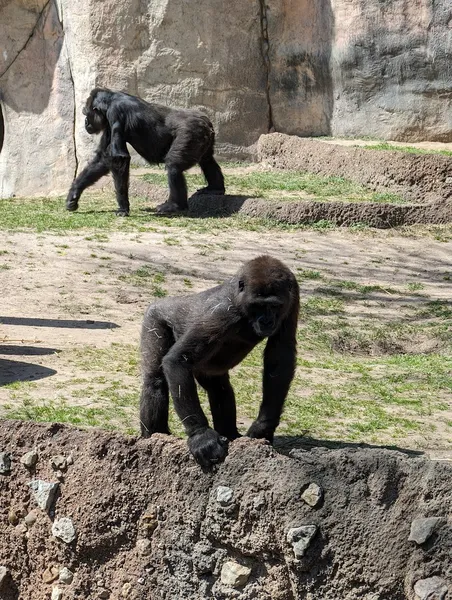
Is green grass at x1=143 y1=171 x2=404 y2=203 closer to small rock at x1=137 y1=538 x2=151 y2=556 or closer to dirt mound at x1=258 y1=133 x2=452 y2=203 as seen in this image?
dirt mound at x1=258 y1=133 x2=452 y2=203

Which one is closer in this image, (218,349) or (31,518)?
(218,349)

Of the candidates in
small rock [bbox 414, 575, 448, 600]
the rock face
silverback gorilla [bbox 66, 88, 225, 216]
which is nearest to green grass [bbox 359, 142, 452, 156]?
the rock face

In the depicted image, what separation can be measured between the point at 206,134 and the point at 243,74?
4.55 metres

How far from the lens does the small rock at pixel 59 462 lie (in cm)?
542

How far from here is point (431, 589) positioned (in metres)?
4.49

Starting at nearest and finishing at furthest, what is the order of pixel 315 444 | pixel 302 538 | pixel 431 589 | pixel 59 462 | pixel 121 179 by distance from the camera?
pixel 431 589 < pixel 302 538 < pixel 59 462 < pixel 315 444 < pixel 121 179

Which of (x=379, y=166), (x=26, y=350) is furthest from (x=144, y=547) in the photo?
(x=379, y=166)

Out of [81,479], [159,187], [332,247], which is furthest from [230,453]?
[159,187]

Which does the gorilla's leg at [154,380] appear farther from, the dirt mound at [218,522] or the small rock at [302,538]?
the small rock at [302,538]

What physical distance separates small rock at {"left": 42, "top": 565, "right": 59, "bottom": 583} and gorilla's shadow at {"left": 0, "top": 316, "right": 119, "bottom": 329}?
3026mm

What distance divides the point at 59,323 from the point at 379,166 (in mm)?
6813

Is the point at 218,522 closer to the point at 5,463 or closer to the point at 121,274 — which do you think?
the point at 5,463

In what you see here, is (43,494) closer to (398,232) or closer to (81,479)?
(81,479)

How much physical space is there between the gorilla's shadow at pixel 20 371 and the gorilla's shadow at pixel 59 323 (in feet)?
3.84
